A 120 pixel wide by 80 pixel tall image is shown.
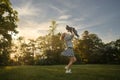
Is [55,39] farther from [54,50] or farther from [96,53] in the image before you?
[96,53]

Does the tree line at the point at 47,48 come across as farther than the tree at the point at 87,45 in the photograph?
No

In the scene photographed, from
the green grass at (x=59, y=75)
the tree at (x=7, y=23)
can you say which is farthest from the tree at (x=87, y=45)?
the green grass at (x=59, y=75)

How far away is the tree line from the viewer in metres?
28.8

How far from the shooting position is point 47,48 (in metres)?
65.4

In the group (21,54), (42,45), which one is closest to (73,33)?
(42,45)

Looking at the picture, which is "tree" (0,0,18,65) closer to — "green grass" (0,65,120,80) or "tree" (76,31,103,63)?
"green grass" (0,65,120,80)

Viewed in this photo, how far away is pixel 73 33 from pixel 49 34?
5297 centimetres

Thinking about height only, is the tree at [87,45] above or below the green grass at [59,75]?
above

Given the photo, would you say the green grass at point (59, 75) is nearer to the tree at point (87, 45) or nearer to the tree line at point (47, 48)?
the tree line at point (47, 48)

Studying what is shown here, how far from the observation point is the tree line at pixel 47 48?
28766mm

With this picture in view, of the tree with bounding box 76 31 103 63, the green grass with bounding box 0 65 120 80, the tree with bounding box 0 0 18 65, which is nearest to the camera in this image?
the green grass with bounding box 0 65 120 80

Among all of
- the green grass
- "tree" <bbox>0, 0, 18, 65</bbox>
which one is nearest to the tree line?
"tree" <bbox>0, 0, 18, 65</bbox>

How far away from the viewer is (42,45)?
222 feet

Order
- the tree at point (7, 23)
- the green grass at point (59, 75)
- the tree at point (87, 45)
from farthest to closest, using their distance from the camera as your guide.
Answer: the tree at point (87, 45)
the tree at point (7, 23)
the green grass at point (59, 75)
